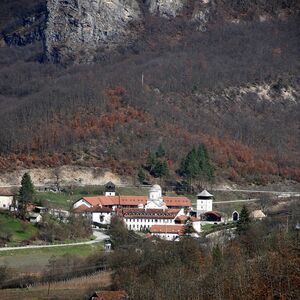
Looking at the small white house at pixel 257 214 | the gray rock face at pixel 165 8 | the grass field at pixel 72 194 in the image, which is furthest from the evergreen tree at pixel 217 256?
the gray rock face at pixel 165 8

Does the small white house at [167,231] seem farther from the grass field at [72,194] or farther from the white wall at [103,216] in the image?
the grass field at [72,194]

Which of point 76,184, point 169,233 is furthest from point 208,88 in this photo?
point 169,233

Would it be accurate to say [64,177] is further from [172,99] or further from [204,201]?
[172,99]

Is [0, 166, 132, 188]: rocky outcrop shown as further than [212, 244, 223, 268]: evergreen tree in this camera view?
Yes

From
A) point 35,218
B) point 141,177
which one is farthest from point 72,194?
point 35,218

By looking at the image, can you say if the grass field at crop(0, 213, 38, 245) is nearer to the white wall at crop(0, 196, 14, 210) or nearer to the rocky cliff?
the white wall at crop(0, 196, 14, 210)

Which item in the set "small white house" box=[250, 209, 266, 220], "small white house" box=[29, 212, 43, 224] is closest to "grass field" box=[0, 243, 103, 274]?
"small white house" box=[29, 212, 43, 224]
